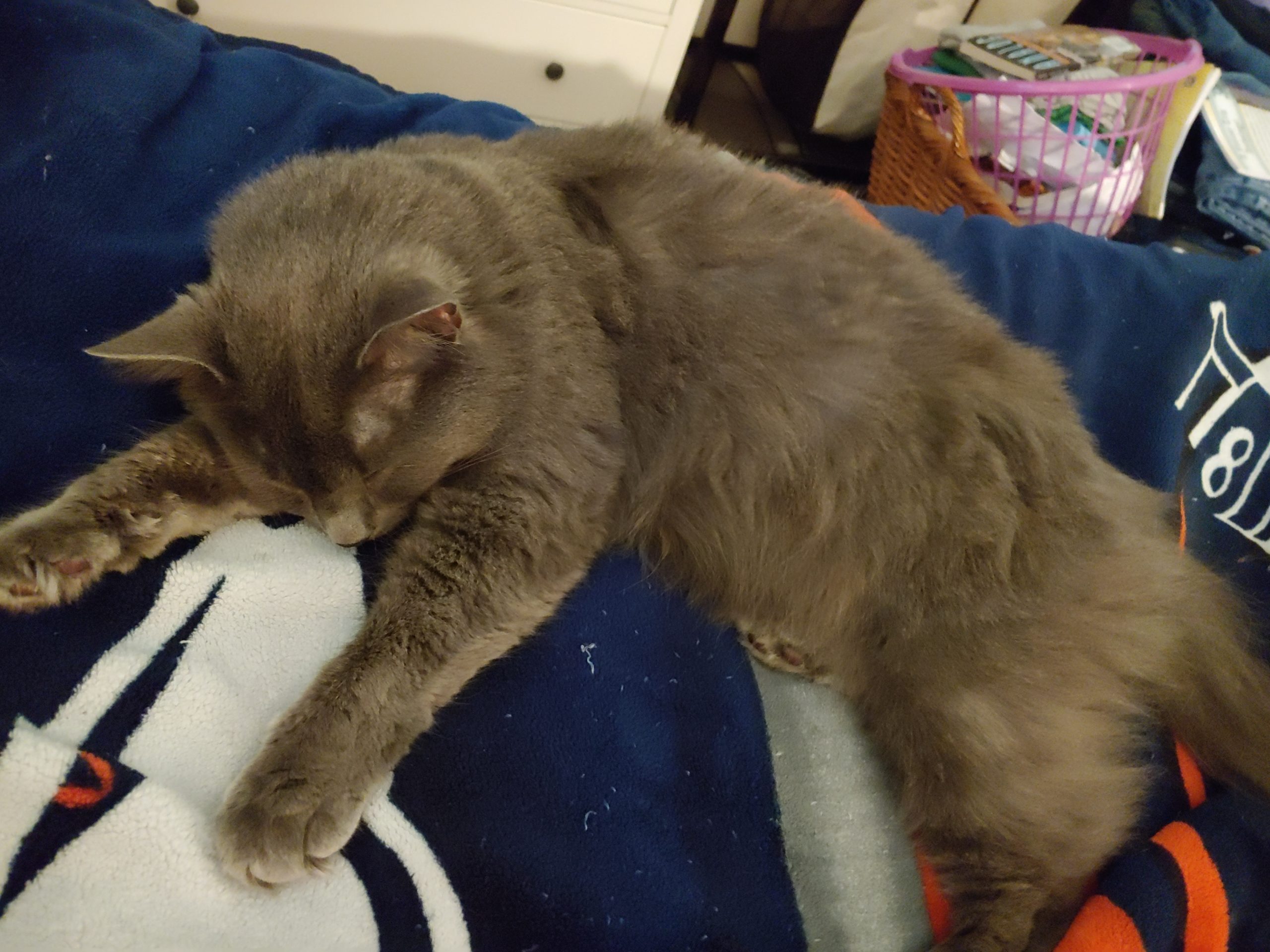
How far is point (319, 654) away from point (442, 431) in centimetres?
34

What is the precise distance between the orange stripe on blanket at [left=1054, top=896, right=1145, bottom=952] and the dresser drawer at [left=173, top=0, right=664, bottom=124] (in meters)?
2.32

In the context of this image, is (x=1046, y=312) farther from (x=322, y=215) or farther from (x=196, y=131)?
(x=196, y=131)

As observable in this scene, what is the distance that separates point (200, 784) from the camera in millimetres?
924

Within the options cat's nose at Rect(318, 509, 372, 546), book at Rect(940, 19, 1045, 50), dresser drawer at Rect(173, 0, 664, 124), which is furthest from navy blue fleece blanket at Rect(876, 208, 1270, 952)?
cat's nose at Rect(318, 509, 372, 546)

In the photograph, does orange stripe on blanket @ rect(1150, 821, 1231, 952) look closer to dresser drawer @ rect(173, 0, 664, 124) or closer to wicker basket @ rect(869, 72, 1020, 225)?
wicker basket @ rect(869, 72, 1020, 225)

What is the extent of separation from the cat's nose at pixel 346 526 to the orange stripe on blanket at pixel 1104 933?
42.3 inches

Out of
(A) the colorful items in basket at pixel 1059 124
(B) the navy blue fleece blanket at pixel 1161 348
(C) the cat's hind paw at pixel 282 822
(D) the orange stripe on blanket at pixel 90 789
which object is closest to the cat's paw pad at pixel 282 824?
(C) the cat's hind paw at pixel 282 822

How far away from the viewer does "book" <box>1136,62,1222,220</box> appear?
7.25 feet

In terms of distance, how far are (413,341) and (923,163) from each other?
1.93 metres

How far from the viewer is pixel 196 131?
1.36 meters

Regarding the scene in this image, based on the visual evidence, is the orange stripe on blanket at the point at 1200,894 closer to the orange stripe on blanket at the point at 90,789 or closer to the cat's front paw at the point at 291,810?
the cat's front paw at the point at 291,810

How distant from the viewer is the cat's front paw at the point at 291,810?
0.85m

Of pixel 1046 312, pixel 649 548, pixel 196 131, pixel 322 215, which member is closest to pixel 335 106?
pixel 196 131

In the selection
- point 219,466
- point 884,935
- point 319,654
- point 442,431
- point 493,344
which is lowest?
point 884,935
